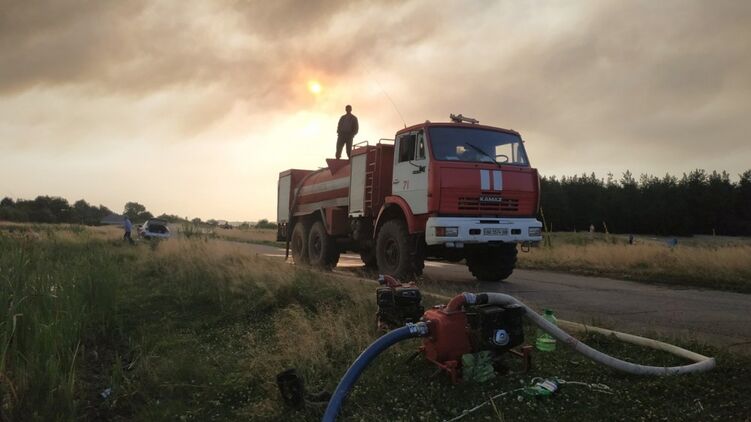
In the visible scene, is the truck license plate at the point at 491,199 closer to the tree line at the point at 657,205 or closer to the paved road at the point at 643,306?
the paved road at the point at 643,306

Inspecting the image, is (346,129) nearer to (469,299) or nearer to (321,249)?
(321,249)

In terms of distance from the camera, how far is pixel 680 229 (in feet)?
259

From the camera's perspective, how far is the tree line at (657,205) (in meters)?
78.9

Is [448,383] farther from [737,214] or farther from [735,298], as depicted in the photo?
[737,214]

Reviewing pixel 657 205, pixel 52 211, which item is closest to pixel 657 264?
pixel 657 205

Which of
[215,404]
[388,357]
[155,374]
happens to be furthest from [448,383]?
[155,374]

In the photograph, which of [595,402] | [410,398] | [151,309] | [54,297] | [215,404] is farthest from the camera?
[151,309]

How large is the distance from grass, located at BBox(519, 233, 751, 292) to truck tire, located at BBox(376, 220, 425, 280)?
5.18 metres

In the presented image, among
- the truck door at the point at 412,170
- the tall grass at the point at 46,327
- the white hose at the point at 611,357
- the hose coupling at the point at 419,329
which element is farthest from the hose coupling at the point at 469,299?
the truck door at the point at 412,170

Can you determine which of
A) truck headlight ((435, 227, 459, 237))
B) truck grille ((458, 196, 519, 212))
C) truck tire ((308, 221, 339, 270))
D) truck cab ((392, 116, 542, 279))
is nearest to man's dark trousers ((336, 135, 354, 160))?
truck tire ((308, 221, 339, 270))

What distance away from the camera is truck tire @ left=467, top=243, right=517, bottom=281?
10594 mm

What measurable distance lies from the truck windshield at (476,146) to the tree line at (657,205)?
69.2 metres

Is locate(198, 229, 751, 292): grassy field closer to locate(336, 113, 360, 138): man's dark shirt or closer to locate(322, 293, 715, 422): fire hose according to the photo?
locate(336, 113, 360, 138): man's dark shirt

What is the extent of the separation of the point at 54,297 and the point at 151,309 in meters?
2.35
